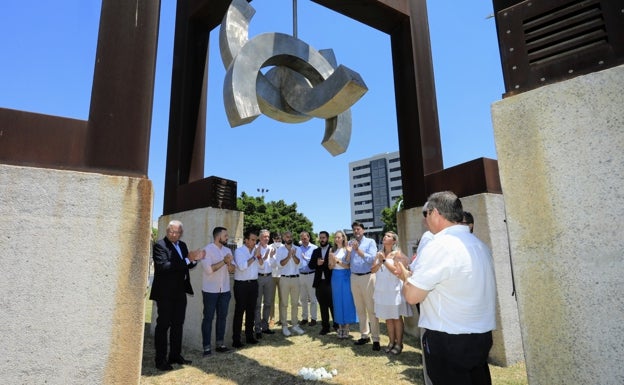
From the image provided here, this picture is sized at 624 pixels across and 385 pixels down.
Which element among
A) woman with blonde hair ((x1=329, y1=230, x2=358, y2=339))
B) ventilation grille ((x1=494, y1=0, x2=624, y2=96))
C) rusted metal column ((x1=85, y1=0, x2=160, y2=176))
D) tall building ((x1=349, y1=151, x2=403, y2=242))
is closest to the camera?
ventilation grille ((x1=494, y1=0, x2=624, y2=96))

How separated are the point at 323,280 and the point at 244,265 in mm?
1758

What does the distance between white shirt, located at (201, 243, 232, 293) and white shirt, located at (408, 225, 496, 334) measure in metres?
4.18

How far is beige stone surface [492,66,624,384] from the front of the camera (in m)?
1.78

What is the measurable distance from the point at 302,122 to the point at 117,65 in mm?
4024

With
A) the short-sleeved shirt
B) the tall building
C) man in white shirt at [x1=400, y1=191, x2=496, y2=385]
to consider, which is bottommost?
man in white shirt at [x1=400, y1=191, x2=496, y2=385]

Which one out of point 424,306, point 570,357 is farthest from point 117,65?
point 570,357

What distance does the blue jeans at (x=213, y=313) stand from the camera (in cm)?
556

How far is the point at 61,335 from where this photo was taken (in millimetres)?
2166

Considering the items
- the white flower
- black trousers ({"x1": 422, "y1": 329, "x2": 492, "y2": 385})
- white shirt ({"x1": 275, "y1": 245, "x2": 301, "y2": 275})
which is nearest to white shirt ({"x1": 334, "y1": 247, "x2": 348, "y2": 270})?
white shirt ({"x1": 275, "y1": 245, "x2": 301, "y2": 275})

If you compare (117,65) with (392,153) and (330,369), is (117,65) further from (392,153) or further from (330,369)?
(392,153)

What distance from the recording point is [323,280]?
7.09 metres

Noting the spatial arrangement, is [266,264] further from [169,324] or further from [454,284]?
[454,284]

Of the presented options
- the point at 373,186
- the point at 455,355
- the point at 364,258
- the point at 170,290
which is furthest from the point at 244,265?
the point at 373,186

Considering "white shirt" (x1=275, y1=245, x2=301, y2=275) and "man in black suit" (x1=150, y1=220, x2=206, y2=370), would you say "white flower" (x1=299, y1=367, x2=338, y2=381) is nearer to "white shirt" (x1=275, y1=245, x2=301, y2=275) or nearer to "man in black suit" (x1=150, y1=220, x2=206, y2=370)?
"man in black suit" (x1=150, y1=220, x2=206, y2=370)
